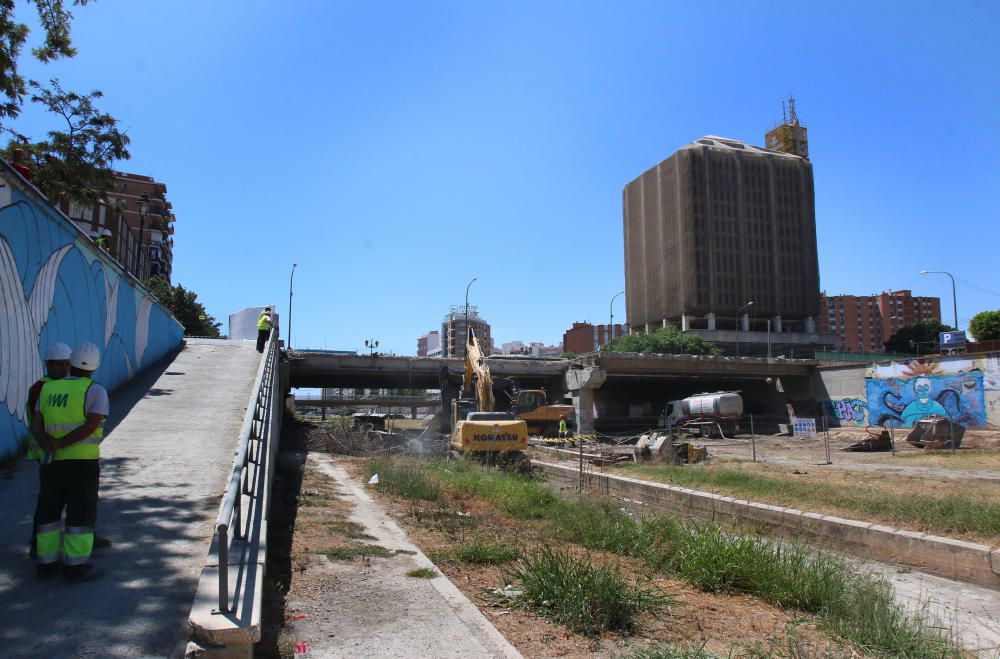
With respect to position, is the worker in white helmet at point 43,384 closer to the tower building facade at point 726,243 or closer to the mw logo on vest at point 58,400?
the mw logo on vest at point 58,400

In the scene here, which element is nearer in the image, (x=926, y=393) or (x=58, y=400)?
(x=58, y=400)

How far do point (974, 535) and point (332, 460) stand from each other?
1542 cm

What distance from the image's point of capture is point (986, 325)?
60469 millimetres

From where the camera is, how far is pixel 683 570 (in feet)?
22.8

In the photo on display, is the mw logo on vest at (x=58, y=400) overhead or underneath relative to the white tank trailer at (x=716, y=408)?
overhead

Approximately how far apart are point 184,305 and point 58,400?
55.6 meters

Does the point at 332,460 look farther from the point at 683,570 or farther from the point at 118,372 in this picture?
→ the point at 683,570

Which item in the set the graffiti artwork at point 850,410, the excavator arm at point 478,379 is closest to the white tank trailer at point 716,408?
the graffiti artwork at point 850,410

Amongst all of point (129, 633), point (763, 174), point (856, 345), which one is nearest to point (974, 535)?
point (129, 633)

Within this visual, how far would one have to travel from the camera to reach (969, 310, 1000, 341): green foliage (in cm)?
5922

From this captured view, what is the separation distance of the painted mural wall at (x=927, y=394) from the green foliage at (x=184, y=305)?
163 feet

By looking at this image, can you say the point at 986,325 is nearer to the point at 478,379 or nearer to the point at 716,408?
the point at 716,408

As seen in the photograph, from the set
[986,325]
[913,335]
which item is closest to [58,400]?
[986,325]

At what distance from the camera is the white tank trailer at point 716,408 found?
122ft
